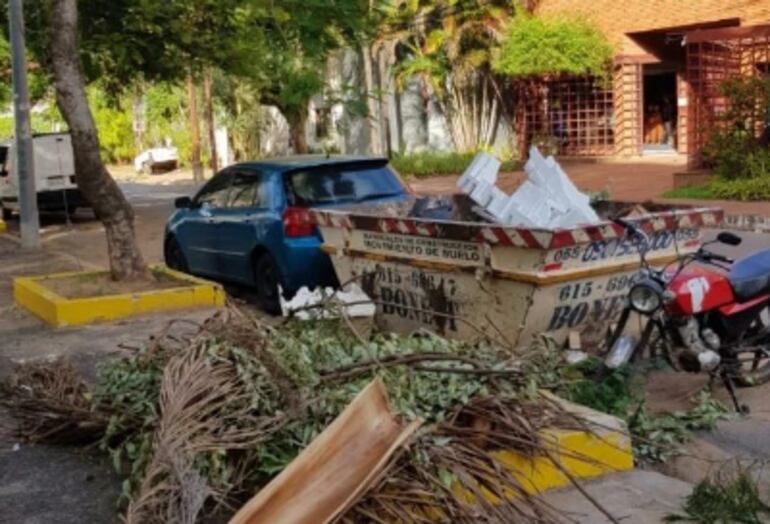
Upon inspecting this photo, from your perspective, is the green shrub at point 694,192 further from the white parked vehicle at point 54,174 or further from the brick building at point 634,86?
the white parked vehicle at point 54,174

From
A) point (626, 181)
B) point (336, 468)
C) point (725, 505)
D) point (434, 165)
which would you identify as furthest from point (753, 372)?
point (434, 165)

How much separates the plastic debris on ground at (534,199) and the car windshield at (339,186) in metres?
2.32

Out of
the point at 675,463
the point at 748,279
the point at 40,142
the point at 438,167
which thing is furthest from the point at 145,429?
the point at 438,167

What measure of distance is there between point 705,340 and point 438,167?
76.7 feet

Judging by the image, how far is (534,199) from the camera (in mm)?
7844

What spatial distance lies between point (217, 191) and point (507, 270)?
5.33m

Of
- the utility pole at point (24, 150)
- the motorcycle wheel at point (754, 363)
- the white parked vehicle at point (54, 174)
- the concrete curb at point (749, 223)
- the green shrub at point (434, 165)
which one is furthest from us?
the green shrub at point (434, 165)

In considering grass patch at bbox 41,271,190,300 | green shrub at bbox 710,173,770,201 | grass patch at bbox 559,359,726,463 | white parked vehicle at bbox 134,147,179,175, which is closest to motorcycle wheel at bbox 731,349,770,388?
grass patch at bbox 559,359,726,463

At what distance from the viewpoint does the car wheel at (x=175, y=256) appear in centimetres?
1298

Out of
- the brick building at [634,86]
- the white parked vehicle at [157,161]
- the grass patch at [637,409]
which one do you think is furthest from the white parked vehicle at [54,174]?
the white parked vehicle at [157,161]

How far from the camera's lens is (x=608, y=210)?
876 cm

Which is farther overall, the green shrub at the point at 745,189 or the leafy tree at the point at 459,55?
the leafy tree at the point at 459,55

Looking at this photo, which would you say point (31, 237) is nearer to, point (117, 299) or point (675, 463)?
point (117, 299)

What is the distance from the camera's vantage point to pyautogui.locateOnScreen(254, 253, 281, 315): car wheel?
1042cm
